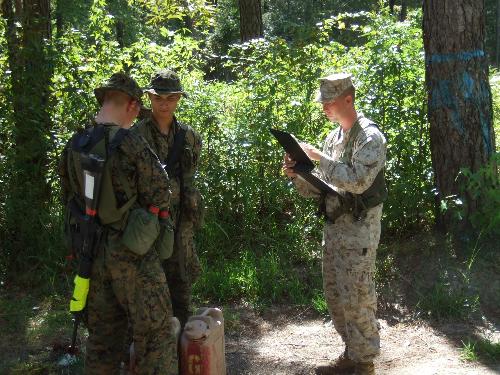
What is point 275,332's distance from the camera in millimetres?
5105

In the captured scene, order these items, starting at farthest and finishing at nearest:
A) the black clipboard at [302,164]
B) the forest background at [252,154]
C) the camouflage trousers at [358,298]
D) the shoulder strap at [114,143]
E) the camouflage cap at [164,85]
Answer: the forest background at [252,154] < the camouflage cap at [164,85] < the camouflage trousers at [358,298] < the black clipboard at [302,164] < the shoulder strap at [114,143]

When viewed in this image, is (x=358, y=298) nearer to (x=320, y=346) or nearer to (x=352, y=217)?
(x=352, y=217)

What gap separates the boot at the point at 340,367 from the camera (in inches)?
166

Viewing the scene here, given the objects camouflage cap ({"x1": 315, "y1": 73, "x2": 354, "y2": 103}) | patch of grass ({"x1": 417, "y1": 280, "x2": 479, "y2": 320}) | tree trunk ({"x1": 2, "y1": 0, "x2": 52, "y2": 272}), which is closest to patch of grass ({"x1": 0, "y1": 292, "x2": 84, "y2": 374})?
tree trunk ({"x1": 2, "y1": 0, "x2": 52, "y2": 272})

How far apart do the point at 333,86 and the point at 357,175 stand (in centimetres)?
58

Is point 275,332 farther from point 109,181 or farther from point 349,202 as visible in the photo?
point 109,181

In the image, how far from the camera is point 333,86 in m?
3.72

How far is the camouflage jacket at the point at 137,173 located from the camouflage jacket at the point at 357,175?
1.10m

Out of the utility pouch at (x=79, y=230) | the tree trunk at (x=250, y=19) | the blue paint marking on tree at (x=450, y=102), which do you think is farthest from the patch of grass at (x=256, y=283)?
the tree trunk at (x=250, y=19)

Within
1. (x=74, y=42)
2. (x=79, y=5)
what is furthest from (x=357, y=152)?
(x=79, y=5)

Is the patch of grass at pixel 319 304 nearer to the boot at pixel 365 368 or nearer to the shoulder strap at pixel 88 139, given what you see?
the boot at pixel 365 368

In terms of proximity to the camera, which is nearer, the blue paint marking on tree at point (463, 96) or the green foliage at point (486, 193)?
the green foliage at point (486, 193)

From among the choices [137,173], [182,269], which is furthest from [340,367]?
[137,173]

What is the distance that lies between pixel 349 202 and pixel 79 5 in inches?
866
